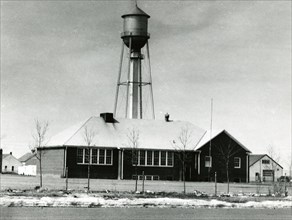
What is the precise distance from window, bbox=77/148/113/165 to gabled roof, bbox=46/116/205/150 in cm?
66

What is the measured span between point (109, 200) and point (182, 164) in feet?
114

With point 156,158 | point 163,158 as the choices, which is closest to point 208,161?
point 163,158

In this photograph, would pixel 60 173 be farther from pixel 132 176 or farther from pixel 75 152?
pixel 132 176

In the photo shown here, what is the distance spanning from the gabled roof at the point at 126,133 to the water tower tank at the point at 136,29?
8.77 metres

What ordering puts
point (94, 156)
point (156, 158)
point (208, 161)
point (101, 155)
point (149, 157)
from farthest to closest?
point (208, 161)
point (156, 158)
point (149, 157)
point (101, 155)
point (94, 156)

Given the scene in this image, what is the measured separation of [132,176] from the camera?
61500 mm

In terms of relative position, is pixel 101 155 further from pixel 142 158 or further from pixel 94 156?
pixel 142 158

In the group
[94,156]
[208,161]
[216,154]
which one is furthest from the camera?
[216,154]

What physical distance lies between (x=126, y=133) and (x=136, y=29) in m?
12.0

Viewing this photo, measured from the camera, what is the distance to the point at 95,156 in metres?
60.9

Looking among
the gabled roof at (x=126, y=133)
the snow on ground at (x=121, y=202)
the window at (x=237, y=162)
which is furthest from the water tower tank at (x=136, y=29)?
the snow on ground at (x=121, y=202)

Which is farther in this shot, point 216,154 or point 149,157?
point 216,154

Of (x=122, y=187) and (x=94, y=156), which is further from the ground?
(x=94, y=156)

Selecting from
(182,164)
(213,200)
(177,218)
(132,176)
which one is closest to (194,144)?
(182,164)
